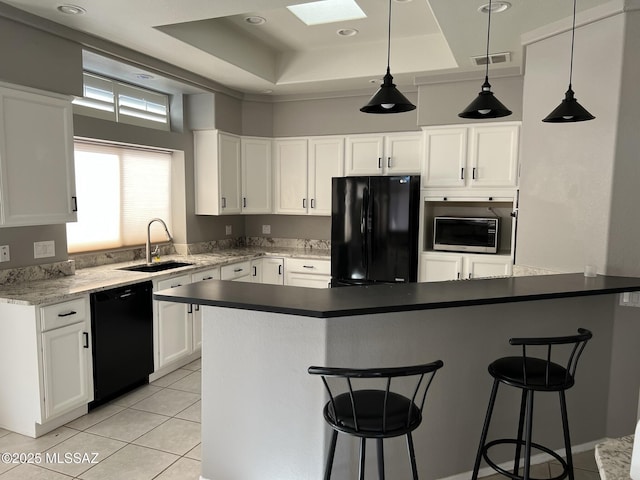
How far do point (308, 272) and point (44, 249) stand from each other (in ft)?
8.35

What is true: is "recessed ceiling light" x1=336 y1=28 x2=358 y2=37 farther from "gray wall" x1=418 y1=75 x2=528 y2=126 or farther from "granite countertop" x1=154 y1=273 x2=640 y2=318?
"granite countertop" x1=154 y1=273 x2=640 y2=318

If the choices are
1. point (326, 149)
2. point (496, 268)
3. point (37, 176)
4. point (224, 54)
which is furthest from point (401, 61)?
point (37, 176)

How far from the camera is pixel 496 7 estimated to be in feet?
8.89

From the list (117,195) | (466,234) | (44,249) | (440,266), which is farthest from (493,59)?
(44,249)

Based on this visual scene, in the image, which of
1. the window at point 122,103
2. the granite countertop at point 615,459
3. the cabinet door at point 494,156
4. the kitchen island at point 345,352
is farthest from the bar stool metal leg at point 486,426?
the window at point 122,103

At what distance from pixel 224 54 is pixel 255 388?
9.84 ft

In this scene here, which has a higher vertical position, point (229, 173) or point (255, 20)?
point (255, 20)

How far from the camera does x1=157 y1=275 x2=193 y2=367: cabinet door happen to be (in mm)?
3732

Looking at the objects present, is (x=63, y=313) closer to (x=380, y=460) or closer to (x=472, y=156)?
(x=380, y=460)

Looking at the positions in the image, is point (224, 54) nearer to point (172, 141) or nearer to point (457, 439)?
point (172, 141)

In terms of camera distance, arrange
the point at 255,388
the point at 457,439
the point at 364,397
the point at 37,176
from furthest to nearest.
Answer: the point at 37,176 → the point at 457,439 → the point at 255,388 → the point at 364,397

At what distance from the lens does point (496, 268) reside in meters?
4.14

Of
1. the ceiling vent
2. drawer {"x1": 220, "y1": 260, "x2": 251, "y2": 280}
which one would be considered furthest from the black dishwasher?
the ceiling vent

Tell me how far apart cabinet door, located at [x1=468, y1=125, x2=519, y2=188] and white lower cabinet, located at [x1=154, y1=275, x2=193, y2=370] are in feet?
9.31
